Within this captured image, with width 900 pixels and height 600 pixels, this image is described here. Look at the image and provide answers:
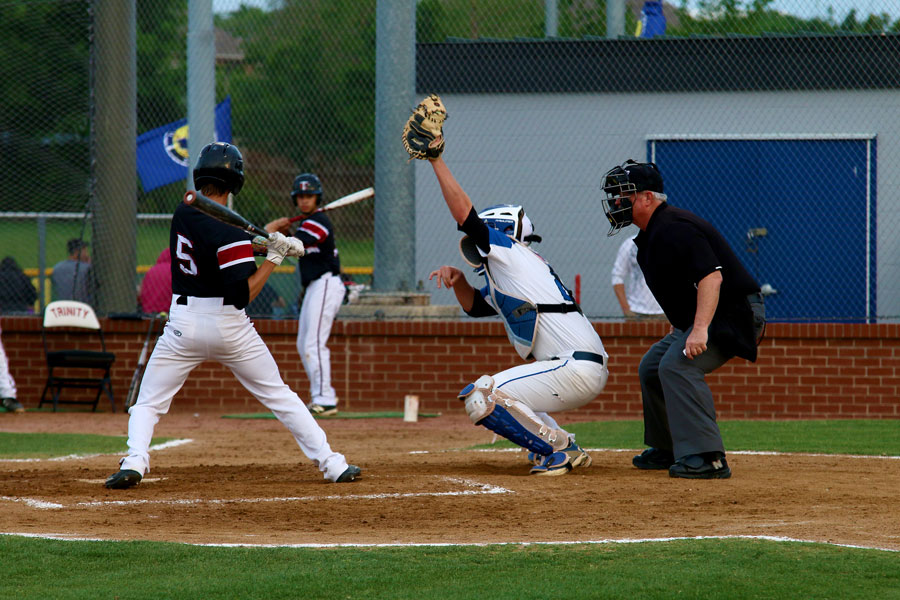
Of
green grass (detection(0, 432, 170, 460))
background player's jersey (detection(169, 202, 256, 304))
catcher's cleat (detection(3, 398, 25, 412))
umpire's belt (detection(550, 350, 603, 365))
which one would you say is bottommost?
green grass (detection(0, 432, 170, 460))

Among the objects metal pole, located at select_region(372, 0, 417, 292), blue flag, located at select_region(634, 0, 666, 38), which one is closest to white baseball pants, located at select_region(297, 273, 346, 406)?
metal pole, located at select_region(372, 0, 417, 292)

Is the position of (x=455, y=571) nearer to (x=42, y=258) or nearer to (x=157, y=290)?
(x=157, y=290)

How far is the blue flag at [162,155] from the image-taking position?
44.4 feet

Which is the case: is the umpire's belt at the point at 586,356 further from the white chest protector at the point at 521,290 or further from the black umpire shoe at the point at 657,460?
the black umpire shoe at the point at 657,460

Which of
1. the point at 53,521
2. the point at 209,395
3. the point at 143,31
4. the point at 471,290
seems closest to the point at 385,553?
the point at 53,521

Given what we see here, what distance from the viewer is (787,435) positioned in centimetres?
926

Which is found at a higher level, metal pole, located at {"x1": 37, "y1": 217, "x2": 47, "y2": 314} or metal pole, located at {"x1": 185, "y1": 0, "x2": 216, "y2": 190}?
metal pole, located at {"x1": 185, "y1": 0, "x2": 216, "y2": 190}

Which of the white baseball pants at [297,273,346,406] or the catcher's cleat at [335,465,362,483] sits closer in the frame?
the catcher's cleat at [335,465,362,483]

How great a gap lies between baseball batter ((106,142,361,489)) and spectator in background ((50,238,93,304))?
680 cm

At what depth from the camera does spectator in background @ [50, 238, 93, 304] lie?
12.7m

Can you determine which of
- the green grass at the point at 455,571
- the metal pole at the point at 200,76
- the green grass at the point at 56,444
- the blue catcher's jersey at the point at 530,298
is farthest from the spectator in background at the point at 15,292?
the green grass at the point at 455,571

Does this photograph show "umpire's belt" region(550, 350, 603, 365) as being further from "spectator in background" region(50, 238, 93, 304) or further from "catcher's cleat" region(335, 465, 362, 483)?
"spectator in background" region(50, 238, 93, 304)

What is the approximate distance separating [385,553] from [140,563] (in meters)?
0.95

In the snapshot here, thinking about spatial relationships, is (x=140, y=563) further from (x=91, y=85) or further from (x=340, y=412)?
(x=91, y=85)
